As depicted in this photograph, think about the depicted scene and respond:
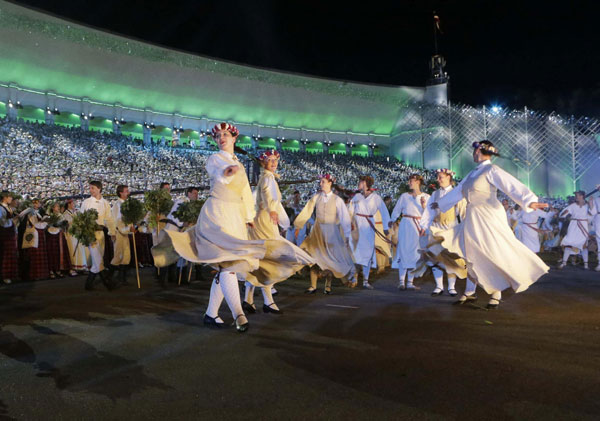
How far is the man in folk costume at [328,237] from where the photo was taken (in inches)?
325

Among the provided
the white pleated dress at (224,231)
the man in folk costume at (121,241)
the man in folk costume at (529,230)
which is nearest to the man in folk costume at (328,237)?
the white pleated dress at (224,231)

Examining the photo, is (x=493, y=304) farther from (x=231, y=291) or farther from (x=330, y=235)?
(x=231, y=291)

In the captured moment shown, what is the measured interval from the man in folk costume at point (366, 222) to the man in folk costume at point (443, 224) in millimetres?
1425

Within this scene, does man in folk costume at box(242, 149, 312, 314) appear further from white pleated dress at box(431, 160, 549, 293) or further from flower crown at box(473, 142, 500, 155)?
flower crown at box(473, 142, 500, 155)

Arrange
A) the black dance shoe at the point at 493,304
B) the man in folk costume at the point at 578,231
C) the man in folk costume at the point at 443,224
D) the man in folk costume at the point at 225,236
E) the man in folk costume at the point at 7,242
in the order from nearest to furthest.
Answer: the man in folk costume at the point at 225,236, the black dance shoe at the point at 493,304, the man in folk costume at the point at 443,224, the man in folk costume at the point at 7,242, the man in folk costume at the point at 578,231

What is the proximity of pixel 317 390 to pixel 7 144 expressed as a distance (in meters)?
25.4

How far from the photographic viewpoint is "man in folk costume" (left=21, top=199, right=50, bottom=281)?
35.3 ft

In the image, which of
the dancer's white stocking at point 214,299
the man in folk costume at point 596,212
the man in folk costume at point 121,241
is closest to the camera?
the dancer's white stocking at point 214,299

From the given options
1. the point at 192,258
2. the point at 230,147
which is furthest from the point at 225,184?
the point at 192,258

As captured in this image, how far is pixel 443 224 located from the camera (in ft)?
26.0

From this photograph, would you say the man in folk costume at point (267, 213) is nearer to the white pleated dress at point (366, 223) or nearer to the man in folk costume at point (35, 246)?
the white pleated dress at point (366, 223)

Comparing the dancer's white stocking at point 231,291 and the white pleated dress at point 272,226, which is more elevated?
the white pleated dress at point 272,226

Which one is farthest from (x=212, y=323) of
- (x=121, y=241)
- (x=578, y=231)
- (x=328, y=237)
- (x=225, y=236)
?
(x=578, y=231)

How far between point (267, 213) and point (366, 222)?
3.08m
